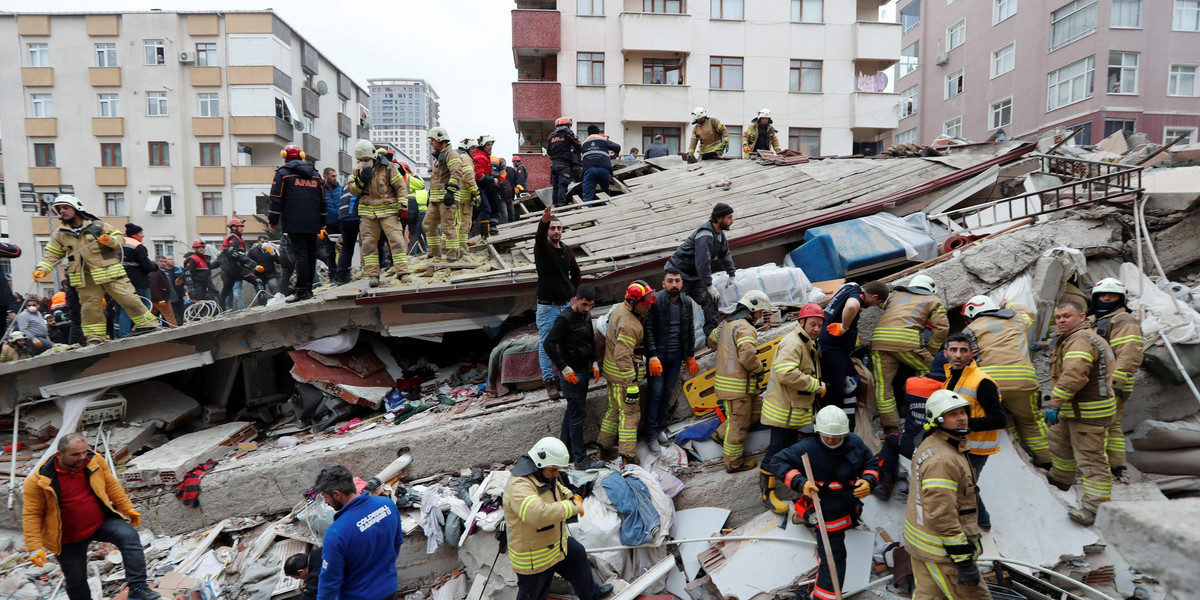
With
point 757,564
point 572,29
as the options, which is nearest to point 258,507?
point 757,564

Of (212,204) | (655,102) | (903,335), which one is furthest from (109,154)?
(903,335)

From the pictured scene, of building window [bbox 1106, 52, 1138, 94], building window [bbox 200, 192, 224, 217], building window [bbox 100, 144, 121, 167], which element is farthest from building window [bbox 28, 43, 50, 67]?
building window [bbox 1106, 52, 1138, 94]

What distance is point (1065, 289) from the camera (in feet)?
21.9

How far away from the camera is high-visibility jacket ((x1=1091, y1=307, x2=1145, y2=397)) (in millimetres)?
4910

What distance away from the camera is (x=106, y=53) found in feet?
89.2

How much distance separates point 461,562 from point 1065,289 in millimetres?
6927

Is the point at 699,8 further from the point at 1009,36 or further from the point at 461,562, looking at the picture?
the point at 461,562

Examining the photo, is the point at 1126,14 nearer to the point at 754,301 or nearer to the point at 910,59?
the point at 910,59

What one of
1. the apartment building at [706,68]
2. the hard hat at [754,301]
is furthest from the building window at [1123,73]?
the hard hat at [754,301]

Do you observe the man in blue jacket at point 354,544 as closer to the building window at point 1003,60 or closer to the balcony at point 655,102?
the balcony at point 655,102

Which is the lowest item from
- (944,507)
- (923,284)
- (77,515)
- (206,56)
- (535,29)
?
(77,515)

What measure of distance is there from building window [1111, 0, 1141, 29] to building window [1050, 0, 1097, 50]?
520 millimetres

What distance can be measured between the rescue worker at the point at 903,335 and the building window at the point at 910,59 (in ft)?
90.7

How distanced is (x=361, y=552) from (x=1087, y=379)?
5.47 m
